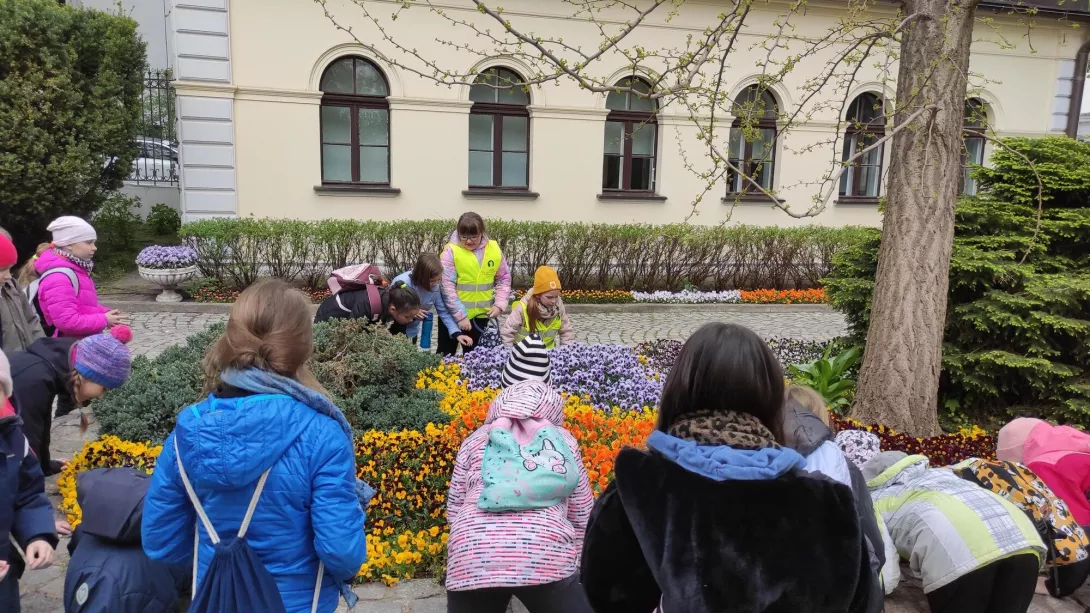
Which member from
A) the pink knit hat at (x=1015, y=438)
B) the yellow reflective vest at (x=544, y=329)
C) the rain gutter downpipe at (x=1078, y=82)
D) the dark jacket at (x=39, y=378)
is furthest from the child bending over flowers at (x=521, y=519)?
the rain gutter downpipe at (x=1078, y=82)

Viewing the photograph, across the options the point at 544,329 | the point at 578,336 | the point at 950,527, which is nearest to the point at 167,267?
the point at 578,336

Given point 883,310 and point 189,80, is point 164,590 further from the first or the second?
point 189,80

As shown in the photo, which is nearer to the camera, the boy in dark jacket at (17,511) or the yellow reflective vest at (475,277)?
the boy in dark jacket at (17,511)

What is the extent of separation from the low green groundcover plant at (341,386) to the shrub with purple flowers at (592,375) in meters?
0.46

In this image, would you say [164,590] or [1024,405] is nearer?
[164,590]

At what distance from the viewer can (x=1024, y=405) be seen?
5902mm

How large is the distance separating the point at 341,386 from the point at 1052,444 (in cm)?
416

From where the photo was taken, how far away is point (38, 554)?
102 inches

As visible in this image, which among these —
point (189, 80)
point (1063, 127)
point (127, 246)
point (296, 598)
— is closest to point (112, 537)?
point (296, 598)

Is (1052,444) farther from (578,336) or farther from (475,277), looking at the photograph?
(578,336)

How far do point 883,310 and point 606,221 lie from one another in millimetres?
9630

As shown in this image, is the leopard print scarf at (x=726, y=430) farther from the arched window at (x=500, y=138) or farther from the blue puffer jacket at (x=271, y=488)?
the arched window at (x=500, y=138)

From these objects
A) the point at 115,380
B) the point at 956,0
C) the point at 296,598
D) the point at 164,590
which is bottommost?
the point at 164,590

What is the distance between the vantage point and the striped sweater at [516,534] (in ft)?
8.74
